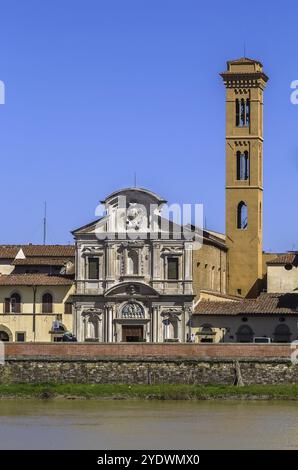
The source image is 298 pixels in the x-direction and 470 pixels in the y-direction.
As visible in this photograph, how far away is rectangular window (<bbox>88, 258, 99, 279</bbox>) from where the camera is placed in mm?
88625

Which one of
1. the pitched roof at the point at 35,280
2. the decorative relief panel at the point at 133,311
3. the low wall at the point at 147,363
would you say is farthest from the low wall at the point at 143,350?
the pitched roof at the point at 35,280

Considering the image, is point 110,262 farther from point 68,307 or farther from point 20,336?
point 20,336

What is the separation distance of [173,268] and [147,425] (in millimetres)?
27757

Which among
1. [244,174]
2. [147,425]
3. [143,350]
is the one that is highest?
[244,174]

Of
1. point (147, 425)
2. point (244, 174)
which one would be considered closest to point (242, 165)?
point (244, 174)

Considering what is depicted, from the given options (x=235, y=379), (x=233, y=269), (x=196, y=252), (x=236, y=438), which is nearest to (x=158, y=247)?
(x=196, y=252)

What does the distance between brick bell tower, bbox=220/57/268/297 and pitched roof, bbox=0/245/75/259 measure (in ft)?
31.0

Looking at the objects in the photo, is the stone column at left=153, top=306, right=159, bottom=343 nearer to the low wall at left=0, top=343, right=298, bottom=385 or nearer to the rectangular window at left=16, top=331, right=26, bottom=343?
the rectangular window at left=16, top=331, right=26, bottom=343

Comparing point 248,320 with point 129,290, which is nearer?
point 248,320

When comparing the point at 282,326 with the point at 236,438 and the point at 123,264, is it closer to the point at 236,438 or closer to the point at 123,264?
the point at 123,264

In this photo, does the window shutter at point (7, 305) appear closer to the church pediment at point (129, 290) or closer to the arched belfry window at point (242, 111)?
the church pediment at point (129, 290)

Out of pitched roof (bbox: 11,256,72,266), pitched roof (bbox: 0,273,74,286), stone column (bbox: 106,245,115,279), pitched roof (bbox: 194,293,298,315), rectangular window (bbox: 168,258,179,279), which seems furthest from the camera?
pitched roof (bbox: 11,256,72,266)

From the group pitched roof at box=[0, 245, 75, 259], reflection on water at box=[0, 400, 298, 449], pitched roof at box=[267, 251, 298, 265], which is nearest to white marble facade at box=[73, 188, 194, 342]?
pitched roof at box=[267, 251, 298, 265]

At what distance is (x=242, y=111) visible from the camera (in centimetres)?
9488
